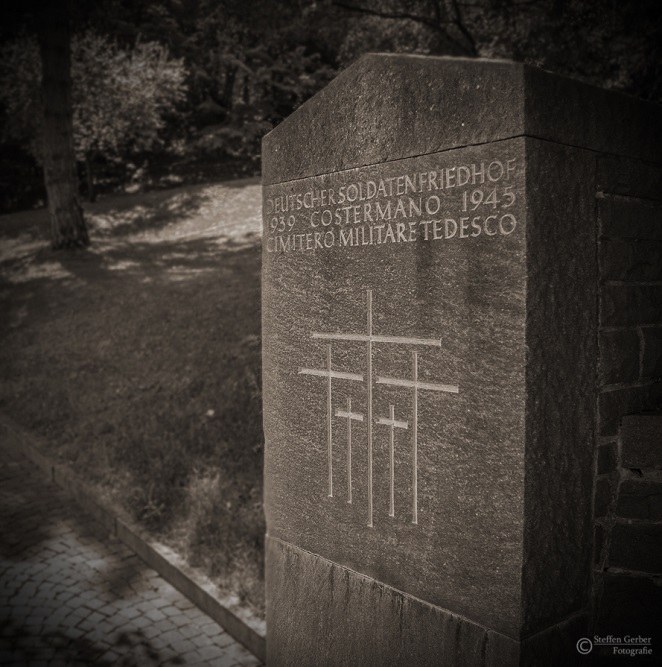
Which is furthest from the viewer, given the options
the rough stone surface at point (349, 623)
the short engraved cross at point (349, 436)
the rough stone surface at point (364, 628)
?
the short engraved cross at point (349, 436)

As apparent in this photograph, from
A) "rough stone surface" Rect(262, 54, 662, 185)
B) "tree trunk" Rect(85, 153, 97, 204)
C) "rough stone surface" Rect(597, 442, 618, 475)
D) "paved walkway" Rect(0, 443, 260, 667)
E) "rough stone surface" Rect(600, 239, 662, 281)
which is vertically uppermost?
"tree trunk" Rect(85, 153, 97, 204)

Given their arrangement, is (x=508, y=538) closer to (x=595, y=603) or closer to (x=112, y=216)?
(x=595, y=603)

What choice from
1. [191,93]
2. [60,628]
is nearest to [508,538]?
[60,628]

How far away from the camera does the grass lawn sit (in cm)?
440

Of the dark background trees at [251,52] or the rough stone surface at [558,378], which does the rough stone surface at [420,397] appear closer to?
the rough stone surface at [558,378]

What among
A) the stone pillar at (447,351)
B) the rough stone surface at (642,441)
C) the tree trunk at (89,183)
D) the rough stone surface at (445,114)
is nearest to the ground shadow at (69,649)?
the stone pillar at (447,351)

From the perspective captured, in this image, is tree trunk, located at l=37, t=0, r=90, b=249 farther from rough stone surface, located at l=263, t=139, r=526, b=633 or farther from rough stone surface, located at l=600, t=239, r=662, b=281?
rough stone surface, located at l=600, t=239, r=662, b=281

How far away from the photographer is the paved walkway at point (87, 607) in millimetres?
3270

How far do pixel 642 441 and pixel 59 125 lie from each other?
1316 cm

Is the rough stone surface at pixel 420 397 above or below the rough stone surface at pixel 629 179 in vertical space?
below

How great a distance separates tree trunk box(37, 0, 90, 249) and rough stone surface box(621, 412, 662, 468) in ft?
42.1

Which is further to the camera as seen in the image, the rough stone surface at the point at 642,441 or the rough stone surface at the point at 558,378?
the rough stone surface at the point at 642,441

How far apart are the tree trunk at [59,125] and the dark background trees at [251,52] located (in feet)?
2.24

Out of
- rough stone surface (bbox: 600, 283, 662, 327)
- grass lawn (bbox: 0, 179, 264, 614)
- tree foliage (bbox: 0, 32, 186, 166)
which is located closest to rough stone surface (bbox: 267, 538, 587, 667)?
grass lawn (bbox: 0, 179, 264, 614)
